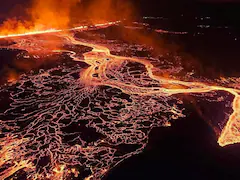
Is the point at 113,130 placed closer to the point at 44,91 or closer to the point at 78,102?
the point at 78,102

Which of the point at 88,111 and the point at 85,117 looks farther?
the point at 88,111

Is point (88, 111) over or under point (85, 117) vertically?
over

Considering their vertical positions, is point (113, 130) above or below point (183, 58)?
below

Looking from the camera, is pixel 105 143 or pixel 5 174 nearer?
pixel 5 174

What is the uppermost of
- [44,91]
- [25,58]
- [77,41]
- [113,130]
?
[77,41]

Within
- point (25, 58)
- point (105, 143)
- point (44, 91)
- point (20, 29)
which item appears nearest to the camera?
point (105, 143)

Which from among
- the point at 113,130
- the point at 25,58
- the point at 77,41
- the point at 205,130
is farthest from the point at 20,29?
the point at 205,130

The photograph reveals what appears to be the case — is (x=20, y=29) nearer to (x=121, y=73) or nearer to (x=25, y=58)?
(x=25, y=58)

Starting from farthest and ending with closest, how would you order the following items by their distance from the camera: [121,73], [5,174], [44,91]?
[121,73], [44,91], [5,174]
